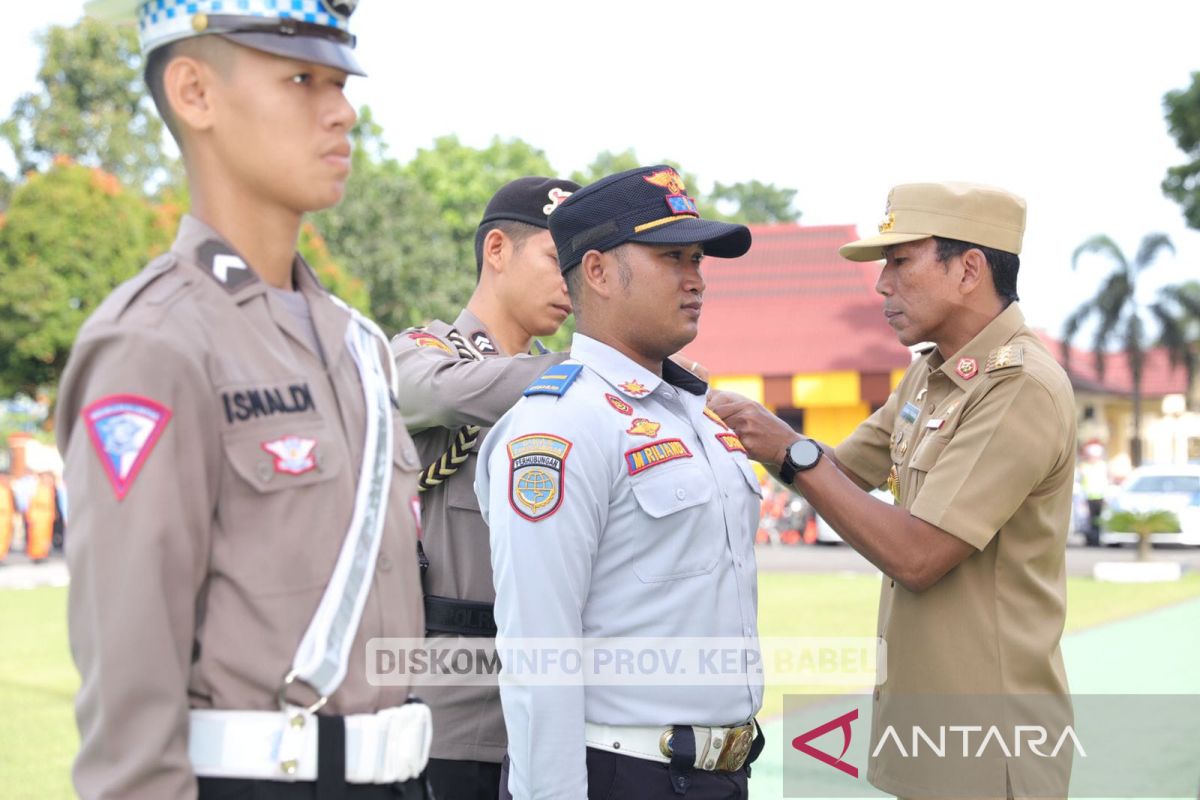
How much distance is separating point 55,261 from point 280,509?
2690 cm

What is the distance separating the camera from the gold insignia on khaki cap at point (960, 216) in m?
3.30

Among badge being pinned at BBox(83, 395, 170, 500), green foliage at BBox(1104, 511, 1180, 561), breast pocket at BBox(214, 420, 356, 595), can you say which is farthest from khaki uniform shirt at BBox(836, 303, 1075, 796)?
green foliage at BBox(1104, 511, 1180, 561)

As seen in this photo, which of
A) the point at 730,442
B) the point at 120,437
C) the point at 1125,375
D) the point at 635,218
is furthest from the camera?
the point at 1125,375

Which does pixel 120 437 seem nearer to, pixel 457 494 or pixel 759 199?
pixel 457 494

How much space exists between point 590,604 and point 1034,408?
1.31m

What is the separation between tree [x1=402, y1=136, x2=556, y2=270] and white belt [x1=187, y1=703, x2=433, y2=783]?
35.2 m

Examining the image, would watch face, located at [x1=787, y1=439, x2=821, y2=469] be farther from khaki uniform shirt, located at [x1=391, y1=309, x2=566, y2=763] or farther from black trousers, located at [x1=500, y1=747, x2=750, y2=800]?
black trousers, located at [x1=500, y1=747, x2=750, y2=800]

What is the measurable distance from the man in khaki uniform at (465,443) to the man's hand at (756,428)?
1.60ft

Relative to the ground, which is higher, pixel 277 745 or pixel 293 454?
pixel 293 454

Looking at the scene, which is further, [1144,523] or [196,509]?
[1144,523]

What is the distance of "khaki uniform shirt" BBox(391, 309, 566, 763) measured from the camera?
290 cm

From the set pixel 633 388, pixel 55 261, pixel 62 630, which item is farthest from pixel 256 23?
pixel 55 261

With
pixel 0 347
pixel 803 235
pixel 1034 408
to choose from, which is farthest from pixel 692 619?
pixel 803 235

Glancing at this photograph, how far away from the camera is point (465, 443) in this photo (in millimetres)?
3123
